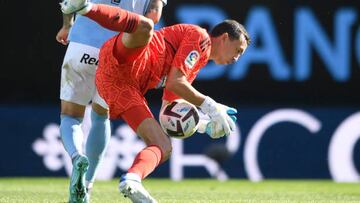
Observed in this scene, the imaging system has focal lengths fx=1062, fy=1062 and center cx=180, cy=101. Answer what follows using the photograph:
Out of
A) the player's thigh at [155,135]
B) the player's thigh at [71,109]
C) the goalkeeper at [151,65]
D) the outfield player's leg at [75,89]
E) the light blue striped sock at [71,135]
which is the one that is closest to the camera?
the goalkeeper at [151,65]

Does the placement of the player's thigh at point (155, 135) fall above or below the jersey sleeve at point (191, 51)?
below

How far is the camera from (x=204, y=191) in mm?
8828

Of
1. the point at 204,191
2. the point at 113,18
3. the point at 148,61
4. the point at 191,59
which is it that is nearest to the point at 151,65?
the point at 148,61

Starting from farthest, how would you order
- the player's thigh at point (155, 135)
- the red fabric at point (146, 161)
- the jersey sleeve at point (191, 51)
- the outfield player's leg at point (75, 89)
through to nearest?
the outfield player's leg at point (75, 89)
the jersey sleeve at point (191, 51)
the player's thigh at point (155, 135)
the red fabric at point (146, 161)

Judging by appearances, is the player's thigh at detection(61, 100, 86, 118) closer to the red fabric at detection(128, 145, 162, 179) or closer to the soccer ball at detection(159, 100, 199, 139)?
the soccer ball at detection(159, 100, 199, 139)

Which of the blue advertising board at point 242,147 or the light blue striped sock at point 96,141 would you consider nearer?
the light blue striped sock at point 96,141

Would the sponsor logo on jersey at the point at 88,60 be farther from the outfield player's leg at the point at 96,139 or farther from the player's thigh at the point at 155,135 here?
the player's thigh at the point at 155,135

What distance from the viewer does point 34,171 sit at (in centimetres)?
1107

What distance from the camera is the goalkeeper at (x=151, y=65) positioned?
5.89 meters

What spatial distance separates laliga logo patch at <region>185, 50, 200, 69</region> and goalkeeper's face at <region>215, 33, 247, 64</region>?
33cm

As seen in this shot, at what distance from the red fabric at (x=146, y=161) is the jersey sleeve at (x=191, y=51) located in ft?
1.66

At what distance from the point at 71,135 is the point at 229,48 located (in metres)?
1.18

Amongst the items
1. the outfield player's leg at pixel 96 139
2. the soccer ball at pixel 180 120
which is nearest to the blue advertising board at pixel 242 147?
the outfield player's leg at pixel 96 139

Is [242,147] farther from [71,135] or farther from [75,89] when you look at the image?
[71,135]
